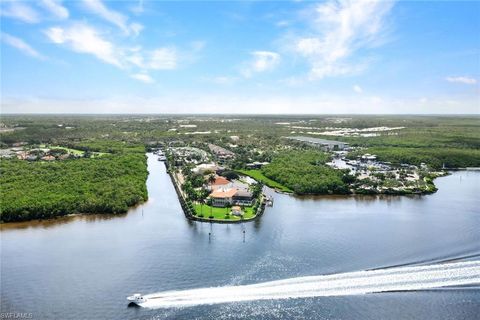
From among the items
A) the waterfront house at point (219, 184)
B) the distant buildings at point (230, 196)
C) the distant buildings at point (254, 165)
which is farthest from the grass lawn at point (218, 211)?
the distant buildings at point (254, 165)

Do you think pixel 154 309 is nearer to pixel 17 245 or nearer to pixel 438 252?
pixel 17 245

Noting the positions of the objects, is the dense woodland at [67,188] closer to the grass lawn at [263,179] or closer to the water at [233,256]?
the water at [233,256]

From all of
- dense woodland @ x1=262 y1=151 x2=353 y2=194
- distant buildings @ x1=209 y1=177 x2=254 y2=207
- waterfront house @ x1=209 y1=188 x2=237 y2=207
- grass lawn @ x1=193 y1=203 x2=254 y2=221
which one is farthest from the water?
dense woodland @ x1=262 y1=151 x2=353 y2=194

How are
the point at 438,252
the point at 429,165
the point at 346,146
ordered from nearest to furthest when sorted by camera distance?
the point at 438,252 < the point at 429,165 < the point at 346,146

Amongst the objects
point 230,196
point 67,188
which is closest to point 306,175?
point 230,196

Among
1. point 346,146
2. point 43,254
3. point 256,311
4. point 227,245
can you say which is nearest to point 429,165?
point 346,146

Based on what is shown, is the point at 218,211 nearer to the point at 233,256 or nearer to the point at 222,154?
the point at 233,256
